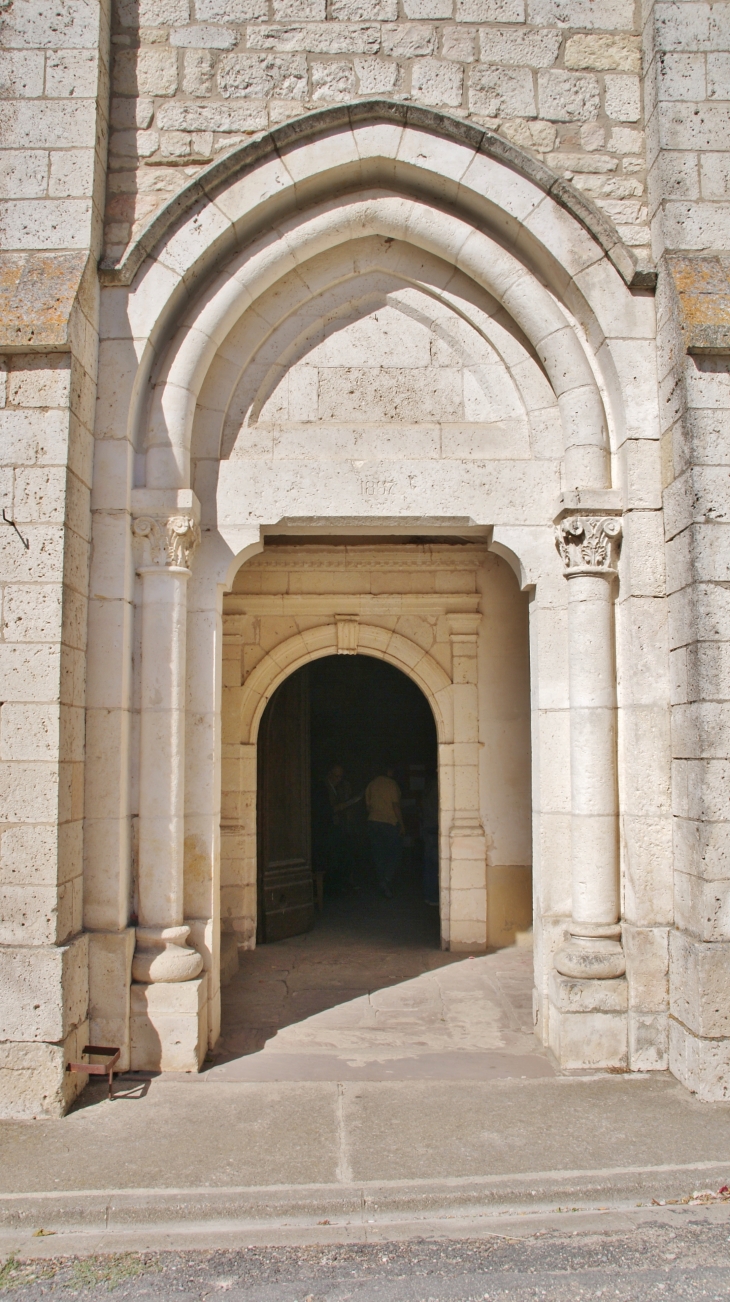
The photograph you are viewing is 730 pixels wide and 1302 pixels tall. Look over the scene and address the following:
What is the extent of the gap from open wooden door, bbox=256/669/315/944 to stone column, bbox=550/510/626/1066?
298 centimetres

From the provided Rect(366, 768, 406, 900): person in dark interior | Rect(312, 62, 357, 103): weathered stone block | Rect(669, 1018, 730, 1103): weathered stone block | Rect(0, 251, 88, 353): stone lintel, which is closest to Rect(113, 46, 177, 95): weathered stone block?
Rect(312, 62, 357, 103): weathered stone block

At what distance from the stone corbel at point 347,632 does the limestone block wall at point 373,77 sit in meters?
3.23

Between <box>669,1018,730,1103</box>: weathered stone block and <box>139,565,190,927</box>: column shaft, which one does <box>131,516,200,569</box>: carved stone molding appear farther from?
<box>669,1018,730,1103</box>: weathered stone block

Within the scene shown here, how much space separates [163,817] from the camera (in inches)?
149

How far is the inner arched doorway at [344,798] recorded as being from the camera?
649 cm

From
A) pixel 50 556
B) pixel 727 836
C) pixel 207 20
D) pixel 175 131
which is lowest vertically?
pixel 727 836

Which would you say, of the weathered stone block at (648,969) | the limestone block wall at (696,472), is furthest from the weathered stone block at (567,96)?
the weathered stone block at (648,969)

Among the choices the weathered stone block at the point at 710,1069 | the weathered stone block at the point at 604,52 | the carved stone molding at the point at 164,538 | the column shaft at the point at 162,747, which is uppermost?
the weathered stone block at the point at 604,52

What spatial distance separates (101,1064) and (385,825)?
490cm

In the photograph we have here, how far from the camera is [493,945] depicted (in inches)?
243

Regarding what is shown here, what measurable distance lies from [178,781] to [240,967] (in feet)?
7.51

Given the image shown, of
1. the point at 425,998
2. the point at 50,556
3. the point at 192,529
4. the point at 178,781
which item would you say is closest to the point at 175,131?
the point at 192,529

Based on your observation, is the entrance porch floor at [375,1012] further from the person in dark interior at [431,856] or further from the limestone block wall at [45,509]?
the person in dark interior at [431,856]

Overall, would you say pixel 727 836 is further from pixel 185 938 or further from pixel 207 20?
pixel 207 20
